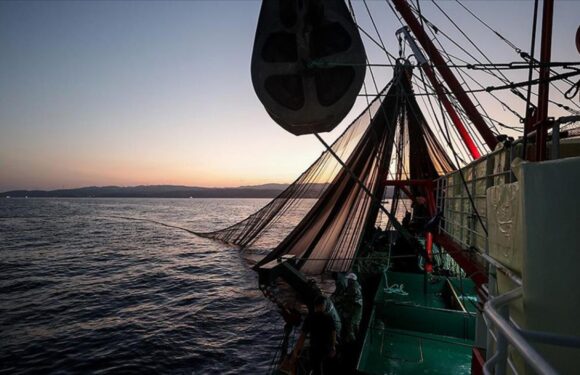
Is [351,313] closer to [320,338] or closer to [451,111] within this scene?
[320,338]

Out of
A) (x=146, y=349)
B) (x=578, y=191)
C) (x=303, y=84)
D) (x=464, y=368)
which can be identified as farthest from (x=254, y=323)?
(x=578, y=191)

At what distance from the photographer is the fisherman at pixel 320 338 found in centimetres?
580

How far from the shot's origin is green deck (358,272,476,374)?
7.41 metres

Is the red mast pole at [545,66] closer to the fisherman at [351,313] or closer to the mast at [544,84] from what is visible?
the mast at [544,84]

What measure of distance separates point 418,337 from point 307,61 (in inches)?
331

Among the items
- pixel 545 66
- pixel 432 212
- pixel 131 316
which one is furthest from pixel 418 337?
pixel 131 316

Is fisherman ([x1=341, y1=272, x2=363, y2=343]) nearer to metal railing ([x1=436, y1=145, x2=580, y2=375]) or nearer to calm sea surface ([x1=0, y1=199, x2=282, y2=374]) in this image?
metal railing ([x1=436, y1=145, x2=580, y2=375])

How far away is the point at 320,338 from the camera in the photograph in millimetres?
5871

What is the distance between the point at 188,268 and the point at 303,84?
2585 cm

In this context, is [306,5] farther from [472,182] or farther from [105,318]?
[105,318]


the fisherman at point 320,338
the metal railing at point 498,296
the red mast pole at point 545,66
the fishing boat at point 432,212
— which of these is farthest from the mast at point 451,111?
the fisherman at point 320,338

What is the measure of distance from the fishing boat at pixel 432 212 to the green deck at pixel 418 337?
0.13 feet

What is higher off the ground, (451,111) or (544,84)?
(451,111)

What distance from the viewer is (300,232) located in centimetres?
1188
